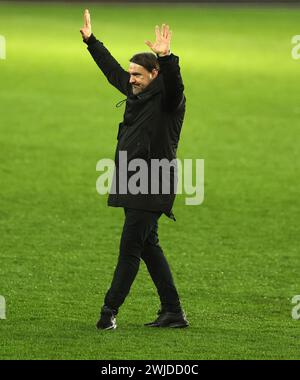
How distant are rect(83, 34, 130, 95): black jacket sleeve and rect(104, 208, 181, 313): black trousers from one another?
34.5 inches

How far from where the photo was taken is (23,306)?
30.2 ft

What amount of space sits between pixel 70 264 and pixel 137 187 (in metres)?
2.73

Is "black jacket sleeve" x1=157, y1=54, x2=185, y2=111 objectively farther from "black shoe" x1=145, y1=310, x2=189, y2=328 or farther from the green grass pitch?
the green grass pitch

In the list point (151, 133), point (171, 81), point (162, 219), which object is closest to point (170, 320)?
point (151, 133)

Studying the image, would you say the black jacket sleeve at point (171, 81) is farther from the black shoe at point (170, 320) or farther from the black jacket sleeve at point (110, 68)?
the black shoe at point (170, 320)

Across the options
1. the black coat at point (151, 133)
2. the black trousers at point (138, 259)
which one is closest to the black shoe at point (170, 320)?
the black trousers at point (138, 259)

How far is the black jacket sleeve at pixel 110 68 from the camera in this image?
8.62 metres

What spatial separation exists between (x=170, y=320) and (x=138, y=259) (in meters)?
0.50

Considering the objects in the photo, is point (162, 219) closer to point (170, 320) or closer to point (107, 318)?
point (170, 320)

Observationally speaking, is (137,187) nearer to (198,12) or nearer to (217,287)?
(217,287)

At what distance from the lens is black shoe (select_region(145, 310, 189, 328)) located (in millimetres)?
8584

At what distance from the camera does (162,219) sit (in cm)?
1321

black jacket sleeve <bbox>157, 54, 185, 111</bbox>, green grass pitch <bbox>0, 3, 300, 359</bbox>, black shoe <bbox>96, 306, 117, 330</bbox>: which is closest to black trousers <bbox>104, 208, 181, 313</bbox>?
black shoe <bbox>96, 306, 117, 330</bbox>

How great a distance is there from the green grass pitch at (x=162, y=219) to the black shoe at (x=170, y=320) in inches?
4.0
